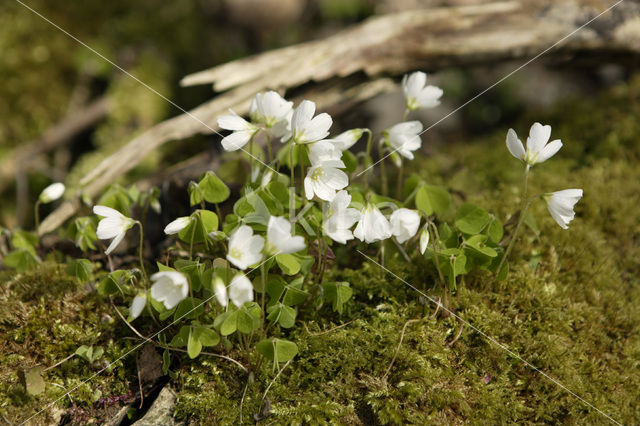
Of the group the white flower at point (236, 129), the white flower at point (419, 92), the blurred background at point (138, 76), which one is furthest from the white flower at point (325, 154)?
the blurred background at point (138, 76)

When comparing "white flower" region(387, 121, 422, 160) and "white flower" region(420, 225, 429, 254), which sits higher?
"white flower" region(387, 121, 422, 160)

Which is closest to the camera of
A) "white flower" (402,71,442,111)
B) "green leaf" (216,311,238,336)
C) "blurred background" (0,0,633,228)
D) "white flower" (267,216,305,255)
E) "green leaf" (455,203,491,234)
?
A: "white flower" (267,216,305,255)

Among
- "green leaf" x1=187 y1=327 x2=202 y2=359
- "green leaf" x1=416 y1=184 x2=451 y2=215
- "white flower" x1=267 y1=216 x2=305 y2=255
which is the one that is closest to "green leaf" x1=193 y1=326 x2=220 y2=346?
"green leaf" x1=187 y1=327 x2=202 y2=359

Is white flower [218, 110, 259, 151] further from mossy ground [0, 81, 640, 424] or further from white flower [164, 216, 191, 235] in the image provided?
mossy ground [0, 81, 640, 424]

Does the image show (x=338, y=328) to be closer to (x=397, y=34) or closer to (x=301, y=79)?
(x=301, y=79)

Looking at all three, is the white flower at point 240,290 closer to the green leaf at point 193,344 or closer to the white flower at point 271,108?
the green leaf at point 193,344
